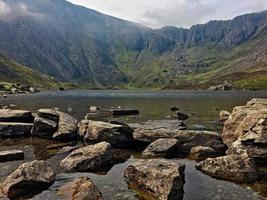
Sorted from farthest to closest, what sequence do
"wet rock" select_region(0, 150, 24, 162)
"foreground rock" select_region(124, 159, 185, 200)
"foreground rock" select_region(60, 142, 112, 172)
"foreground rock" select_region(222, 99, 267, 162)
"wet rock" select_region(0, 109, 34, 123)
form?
"wet rock" select_region(0, 109, 34, 123), "wet rock" select_region(0, 150, 24, 162), "foreground rock" select_region(222, 99, 267, 162), "foreground rock" select_region(60, 142, 112, 172), "foreground rock" select_region(124, 159, 185, 200)

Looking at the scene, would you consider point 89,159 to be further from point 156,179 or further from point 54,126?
point 54,126

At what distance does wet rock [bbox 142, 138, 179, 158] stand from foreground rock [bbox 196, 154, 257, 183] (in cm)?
517

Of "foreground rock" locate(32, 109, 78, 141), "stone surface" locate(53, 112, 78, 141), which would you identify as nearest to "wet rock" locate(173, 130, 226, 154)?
"stone surface" locate(53, 112, 78, 141)

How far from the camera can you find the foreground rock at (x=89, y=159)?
26562 millimetres

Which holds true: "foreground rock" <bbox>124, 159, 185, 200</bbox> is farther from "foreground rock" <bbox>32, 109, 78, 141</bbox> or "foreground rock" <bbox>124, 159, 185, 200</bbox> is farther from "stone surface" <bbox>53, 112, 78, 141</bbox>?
A: "foreground rock" <bbox>32, 109, 78, 141</bbox>

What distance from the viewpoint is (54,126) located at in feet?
138

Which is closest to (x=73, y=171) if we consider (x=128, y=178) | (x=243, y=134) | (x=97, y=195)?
(x=128, y=178)

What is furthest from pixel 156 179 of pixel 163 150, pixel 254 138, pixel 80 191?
pixel 254 138

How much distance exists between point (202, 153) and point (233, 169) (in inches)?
235

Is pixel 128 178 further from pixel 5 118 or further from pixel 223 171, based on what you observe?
pixel 5 118

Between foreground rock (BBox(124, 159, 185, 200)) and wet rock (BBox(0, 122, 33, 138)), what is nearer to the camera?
foreground rock (BBox(124, 159, 185, 200))

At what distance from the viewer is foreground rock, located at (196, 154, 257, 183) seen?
24.2 meters

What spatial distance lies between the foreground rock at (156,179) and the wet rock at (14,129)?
22856mm

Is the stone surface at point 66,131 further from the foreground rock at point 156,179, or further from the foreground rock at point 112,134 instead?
the foreground rock at point 156,179
